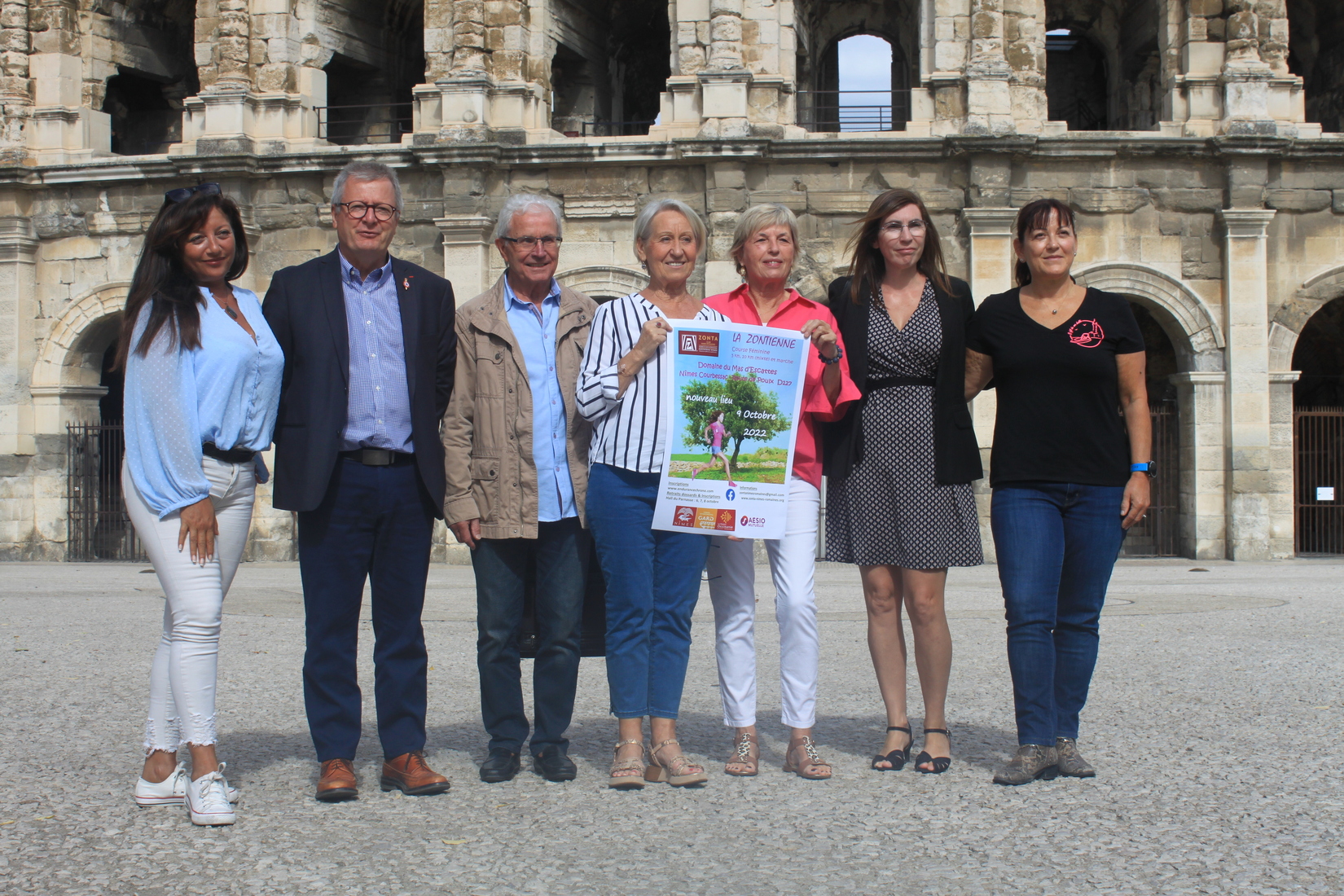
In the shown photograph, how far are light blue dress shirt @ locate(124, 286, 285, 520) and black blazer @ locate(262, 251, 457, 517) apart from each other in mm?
117

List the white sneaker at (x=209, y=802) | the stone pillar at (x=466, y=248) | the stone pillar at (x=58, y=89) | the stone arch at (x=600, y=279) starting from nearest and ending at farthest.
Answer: the white sneaker at (x=209, y=802) < the stone pillar at (x=466, y=248) < the stone arch at (x=600, y=279) < the stone pillar at (x=58, y=89)

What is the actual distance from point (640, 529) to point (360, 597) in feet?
3.31

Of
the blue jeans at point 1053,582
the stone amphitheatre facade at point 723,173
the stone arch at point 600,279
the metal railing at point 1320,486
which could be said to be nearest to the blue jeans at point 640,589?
the blue jeans at point 1053,582

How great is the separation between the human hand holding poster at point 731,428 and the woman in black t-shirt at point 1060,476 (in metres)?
0.84

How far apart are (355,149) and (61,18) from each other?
4915 mm

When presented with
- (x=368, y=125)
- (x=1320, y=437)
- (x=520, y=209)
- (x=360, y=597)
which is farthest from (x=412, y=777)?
(x=1320, y=437)

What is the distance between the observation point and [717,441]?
4145 millimetres

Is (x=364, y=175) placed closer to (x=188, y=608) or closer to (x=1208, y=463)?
(x=188, y=608)

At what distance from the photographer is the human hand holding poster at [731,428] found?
4.11 metres

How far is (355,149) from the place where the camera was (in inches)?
619

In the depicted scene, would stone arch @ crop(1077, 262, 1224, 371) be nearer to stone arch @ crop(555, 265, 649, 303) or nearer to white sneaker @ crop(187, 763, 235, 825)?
stone arch @ crop(555, 265, 649, 303)

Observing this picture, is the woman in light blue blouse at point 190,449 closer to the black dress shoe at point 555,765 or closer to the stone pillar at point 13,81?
the black dress shoe at point 555,765

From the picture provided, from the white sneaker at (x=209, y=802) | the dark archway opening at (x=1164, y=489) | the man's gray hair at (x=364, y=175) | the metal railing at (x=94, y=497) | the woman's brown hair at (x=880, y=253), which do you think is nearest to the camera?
the white sneaker at (x=209, y=802)

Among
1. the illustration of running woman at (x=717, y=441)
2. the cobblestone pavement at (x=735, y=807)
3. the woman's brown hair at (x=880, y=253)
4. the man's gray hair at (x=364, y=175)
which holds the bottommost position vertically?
the cobblestone pavement at (x=735, y=807)
